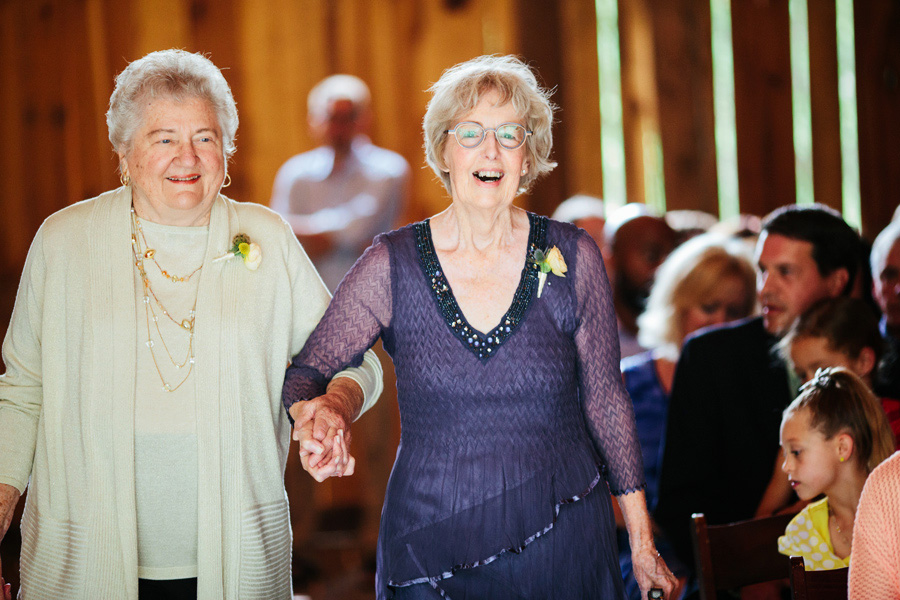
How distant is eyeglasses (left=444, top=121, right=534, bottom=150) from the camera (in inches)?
74.2

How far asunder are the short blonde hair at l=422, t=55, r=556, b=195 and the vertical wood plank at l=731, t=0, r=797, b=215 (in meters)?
3.96

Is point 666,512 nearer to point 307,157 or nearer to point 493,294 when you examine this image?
point 493,294

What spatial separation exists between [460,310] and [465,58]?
407 cm

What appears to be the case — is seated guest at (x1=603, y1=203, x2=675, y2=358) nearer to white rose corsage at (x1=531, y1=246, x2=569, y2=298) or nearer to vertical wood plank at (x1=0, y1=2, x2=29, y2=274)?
white rose corsage at (x1=531, y1=246, x2=569, y2=298)

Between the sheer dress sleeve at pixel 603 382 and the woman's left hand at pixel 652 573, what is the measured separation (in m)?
0.13

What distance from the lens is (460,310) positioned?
1879 millimetres

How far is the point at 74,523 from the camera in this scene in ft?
6.31

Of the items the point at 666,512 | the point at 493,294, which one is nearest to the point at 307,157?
the point at 666,512

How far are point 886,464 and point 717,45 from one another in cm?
434

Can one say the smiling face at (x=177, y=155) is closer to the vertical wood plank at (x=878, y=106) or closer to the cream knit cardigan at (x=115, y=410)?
the cream knit cardigan at (x=115, y=410)

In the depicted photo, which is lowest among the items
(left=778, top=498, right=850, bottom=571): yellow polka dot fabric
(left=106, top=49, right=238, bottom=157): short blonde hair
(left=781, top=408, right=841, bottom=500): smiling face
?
(left=778, top=498, right=850, bottom=571): yellow polka dot fabric

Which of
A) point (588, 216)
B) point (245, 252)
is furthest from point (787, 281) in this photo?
point (245, 252)

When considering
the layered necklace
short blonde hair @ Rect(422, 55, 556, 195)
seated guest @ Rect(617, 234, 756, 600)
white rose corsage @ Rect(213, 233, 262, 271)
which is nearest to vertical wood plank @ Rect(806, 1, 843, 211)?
seated guest @ Rect(617, 234, 756, 600)

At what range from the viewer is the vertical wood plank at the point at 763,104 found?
18.2ft
